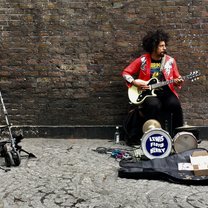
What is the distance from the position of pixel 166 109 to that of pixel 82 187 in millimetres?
2097

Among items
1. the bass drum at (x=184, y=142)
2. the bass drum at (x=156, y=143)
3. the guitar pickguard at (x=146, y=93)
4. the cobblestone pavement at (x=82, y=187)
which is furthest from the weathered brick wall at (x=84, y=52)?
the bass drum at (x=156, y=143)

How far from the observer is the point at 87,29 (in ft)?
22.6

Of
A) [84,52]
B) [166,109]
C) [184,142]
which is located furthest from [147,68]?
[184,142]

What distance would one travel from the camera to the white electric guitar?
6.37 metres

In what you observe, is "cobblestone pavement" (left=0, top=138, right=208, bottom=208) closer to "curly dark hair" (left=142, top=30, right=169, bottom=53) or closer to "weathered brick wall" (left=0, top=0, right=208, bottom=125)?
"weathered brick wall" (left=0, top=0, right=208, bottom=125)

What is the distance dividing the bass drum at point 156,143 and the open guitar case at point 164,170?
22 cm

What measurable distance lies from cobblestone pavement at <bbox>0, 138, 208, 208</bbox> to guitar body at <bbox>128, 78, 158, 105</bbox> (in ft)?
2.92

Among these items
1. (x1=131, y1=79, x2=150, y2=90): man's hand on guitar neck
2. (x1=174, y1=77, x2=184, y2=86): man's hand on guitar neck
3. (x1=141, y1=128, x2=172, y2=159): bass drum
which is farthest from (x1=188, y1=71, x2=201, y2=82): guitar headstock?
(x1=141, y1=128, x2=172, y2=159): bass drum

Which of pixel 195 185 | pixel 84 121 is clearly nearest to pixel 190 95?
pixel 84 121

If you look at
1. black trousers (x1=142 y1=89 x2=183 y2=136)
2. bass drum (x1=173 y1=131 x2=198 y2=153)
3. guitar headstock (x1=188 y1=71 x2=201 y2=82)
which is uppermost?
guitar headstock (x1=188 y1=71 x2=201 y2=82)

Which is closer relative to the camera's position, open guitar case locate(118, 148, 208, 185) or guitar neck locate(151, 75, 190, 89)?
open guitar case locate(118, 148, 208, 185)

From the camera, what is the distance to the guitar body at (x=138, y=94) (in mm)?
6461

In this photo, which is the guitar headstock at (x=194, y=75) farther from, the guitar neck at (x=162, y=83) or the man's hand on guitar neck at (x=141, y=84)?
the man's hand on guitar neck at (x=141, y=84)

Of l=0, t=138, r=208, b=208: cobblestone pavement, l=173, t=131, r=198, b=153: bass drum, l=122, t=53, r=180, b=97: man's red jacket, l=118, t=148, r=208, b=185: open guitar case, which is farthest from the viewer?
l=122, t=53, r=180, b=97: man's red jacket
